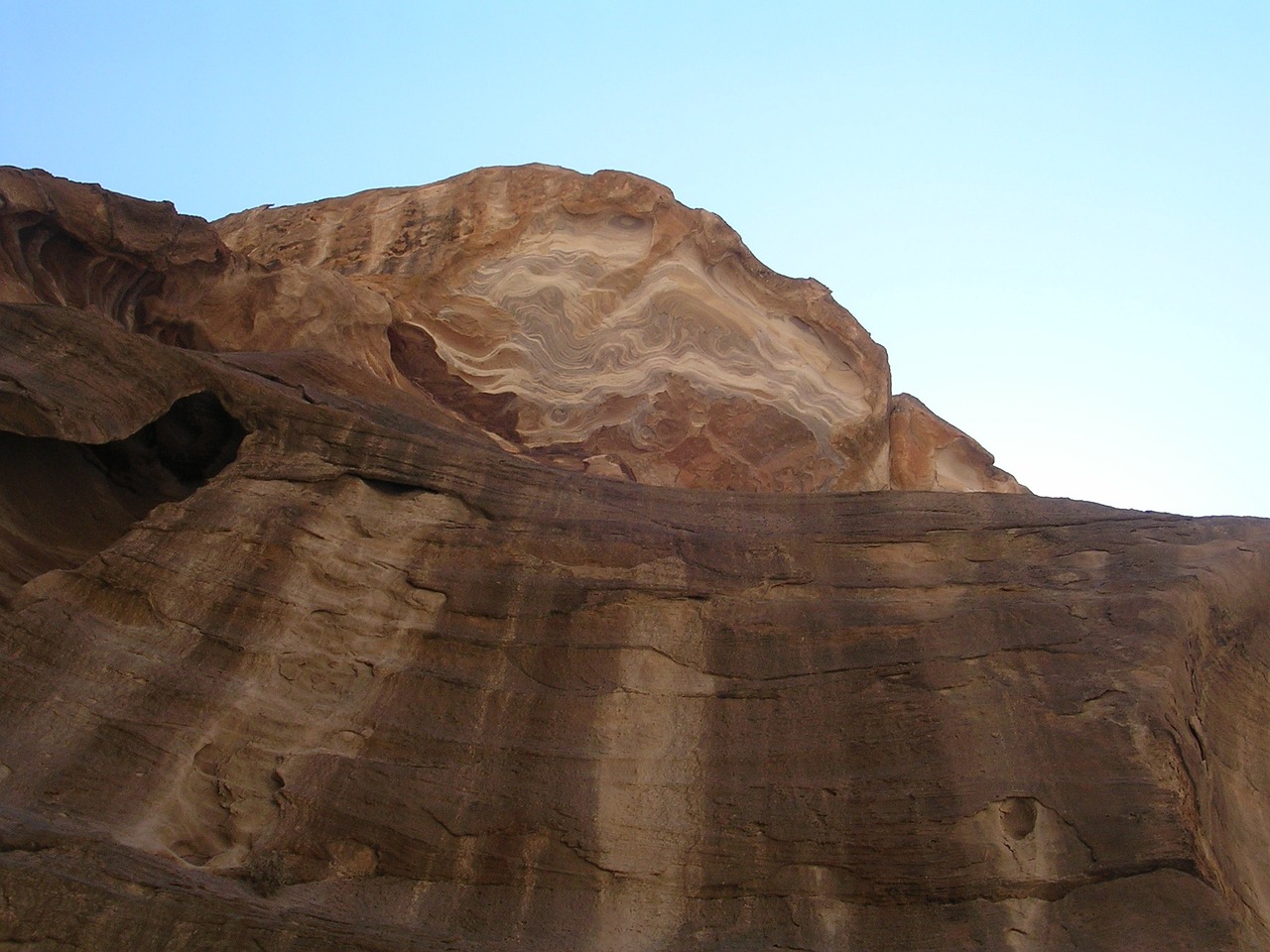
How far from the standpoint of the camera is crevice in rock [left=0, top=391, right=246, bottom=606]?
9.12 m

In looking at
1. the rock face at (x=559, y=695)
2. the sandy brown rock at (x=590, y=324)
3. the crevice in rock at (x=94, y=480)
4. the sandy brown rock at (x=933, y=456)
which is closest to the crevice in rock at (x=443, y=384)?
the sandy brown rock at (x=590, y=324)

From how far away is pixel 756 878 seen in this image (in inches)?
291

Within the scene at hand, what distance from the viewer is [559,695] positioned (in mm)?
8352

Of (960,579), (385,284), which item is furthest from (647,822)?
(385,284)

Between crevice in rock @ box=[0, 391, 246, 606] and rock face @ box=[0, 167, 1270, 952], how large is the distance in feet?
0.10

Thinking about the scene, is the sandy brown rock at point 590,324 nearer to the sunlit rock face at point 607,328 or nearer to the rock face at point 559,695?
the sunlit rock face at point 607,328

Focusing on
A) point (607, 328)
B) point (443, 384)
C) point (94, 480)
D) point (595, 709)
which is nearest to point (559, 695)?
point (595, 709)

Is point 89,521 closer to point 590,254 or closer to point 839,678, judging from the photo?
point 839,678

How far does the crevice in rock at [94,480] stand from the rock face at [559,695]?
0.10ft

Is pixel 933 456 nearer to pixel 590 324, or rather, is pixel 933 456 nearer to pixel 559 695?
pixel 590 324

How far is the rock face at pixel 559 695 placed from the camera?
7.07 m

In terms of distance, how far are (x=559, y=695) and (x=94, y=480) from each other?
165 inches

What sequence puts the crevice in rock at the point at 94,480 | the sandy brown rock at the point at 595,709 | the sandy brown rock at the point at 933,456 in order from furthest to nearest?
the sandy brown rock at the point at 933,456 < the crevice in rock at the point at 94,480 < the sandy brown rock at the point at 595,709

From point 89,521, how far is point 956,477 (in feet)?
46.8
